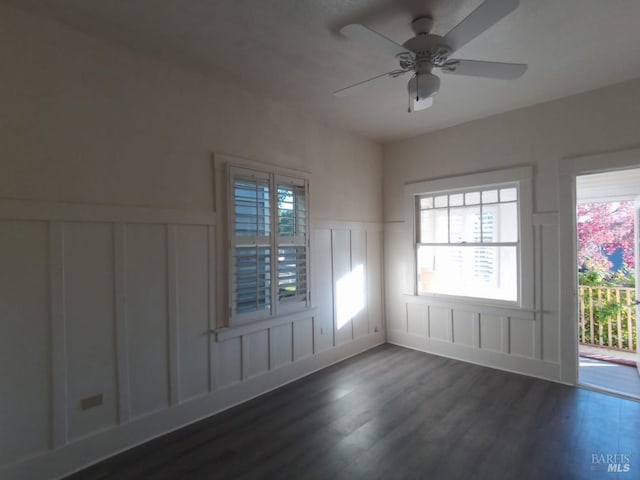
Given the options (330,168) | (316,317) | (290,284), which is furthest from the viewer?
(330,168)

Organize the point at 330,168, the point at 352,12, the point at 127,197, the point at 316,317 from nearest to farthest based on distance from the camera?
the point at 352,12 < the point at 127,197 < the point at 316,317 < the point at 330,168

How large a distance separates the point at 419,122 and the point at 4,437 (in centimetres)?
448

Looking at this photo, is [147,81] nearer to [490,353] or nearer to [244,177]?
[244,177]

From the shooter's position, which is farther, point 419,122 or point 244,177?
point 419,122

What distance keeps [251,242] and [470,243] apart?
2.66 meters

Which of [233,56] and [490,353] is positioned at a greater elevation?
[233,56]

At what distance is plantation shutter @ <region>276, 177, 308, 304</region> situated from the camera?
3383mm

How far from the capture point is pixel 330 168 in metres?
4.06

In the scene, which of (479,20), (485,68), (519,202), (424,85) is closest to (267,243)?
(424,85)

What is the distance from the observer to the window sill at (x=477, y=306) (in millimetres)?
3643

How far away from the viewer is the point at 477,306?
396 centimetres

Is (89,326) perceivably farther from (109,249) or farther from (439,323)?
Answer: (439,323)

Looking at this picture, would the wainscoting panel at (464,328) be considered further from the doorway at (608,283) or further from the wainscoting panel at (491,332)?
the doorway at (608,283)

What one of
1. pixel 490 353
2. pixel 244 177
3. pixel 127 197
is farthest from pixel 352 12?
pixel 490 353
